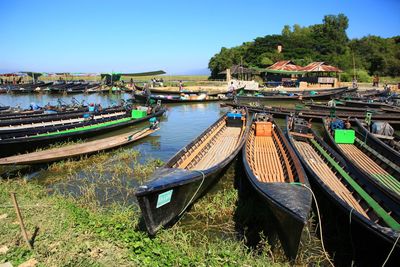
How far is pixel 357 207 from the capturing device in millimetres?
7094

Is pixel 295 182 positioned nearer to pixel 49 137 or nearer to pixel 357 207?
pixel 357 207

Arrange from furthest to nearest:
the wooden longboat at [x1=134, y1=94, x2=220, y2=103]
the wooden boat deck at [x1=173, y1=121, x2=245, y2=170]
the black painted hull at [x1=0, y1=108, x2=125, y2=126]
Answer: the wooden longboat at [x1=134, y1=94, x2=220, y2=103]
the black painted hull at [x1=0, y1=108, x2=125, y2=126]
the wooden boat deck at [x1=173, y1=121, x2=245, y2=170]

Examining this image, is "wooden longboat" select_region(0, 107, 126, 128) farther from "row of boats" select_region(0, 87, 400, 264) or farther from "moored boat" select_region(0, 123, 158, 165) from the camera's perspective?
"moored boat" select_region(0, 123, 158, 165)

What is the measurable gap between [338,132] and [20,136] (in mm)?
14751

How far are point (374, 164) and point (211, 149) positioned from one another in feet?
20.0

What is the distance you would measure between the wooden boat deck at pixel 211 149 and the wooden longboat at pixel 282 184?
1.00 m

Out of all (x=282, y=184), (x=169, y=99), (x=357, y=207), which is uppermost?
(x=169, y=99)

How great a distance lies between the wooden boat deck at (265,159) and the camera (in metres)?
8.95

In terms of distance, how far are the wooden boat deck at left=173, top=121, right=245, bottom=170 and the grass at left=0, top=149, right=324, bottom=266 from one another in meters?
1.09

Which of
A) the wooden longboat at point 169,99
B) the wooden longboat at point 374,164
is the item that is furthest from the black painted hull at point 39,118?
the wooden longboat at point 374,164

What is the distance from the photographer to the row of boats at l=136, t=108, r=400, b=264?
5.33 meters

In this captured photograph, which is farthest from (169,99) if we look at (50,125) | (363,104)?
(363,104)

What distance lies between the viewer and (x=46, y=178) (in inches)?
425

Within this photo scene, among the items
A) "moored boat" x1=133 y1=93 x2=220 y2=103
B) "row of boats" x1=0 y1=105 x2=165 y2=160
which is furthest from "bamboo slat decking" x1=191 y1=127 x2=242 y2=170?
"moored boat" x1=133 y1=93 x2=220 y2=103
